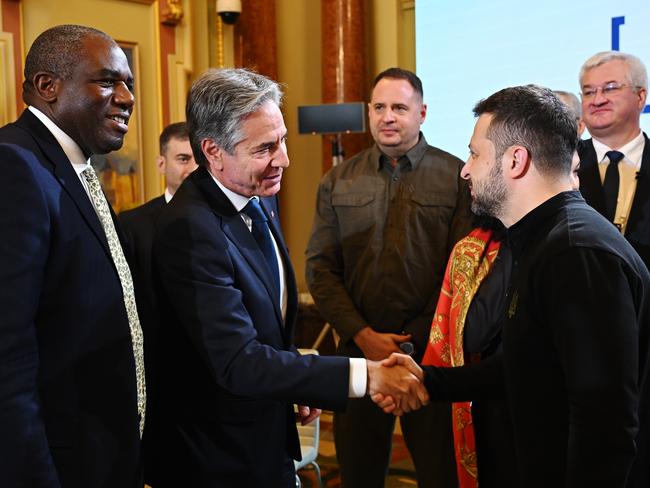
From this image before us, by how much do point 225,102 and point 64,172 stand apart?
1.58 ft

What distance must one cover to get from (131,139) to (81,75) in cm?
372

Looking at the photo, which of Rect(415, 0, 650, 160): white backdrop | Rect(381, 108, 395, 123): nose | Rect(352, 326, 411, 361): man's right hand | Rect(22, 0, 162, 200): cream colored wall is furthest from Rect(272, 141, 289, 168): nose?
Rect(22, 0, 162, 200): cream colored wall

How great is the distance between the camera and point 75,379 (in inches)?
63.2

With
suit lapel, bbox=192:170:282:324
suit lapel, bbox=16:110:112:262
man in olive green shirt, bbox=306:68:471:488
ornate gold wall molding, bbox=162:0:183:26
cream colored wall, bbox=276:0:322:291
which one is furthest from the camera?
cream colored wall, bbox=276:0:322:291

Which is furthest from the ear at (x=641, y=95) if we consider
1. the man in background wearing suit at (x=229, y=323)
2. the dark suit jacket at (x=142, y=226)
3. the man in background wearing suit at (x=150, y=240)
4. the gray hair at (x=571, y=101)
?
the dark suit jacket at (x=142, y=226)

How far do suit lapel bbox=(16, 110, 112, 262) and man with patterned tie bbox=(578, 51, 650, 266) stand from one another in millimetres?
1835

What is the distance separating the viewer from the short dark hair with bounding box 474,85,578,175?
173cm

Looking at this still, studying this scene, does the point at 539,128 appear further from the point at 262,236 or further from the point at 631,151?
the point at 631,151

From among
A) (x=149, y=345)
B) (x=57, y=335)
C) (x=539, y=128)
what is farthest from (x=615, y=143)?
(x=57, y=335)

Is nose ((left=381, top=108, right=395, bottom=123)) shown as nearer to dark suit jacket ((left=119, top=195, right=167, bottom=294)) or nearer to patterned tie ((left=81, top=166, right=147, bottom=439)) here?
dark suit jacket ((left=119, top=195, right=167, bottom=294))

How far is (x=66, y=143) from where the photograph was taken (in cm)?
174

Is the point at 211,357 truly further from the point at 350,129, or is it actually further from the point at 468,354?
the point at 350,129

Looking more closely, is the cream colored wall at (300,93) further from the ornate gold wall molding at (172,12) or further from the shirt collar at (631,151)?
the shirt collar at (631,151)

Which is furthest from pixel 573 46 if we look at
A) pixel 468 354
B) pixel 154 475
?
pixel 154 475
